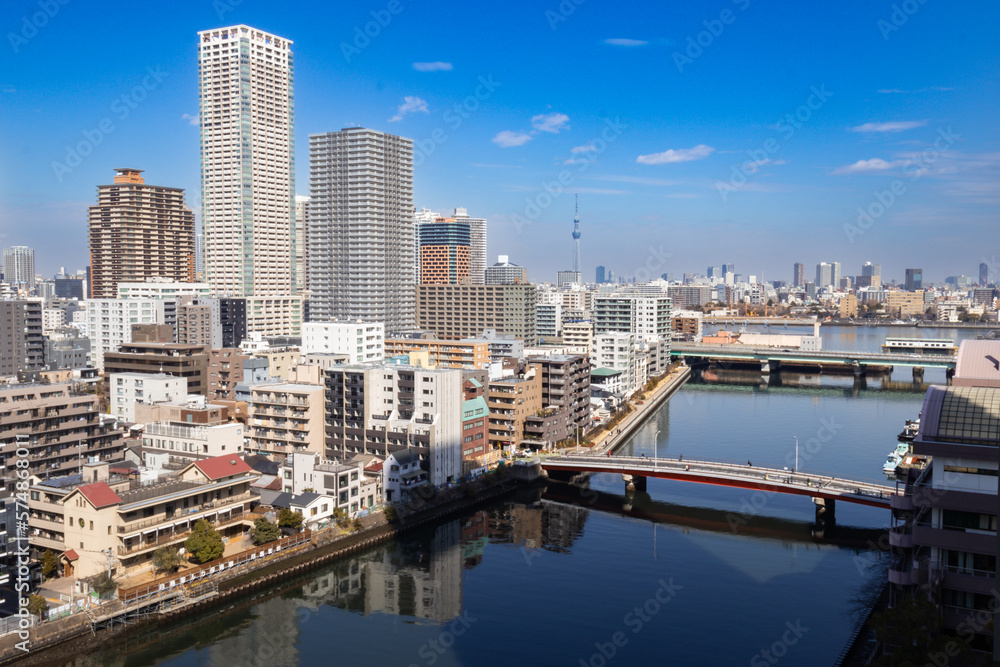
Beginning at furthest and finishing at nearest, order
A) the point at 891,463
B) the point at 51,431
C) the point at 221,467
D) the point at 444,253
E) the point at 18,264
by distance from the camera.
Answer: the point at 18,264 < the point at 444,253 < the point at 891,463 < the point at 51,431 < the point at 221,467

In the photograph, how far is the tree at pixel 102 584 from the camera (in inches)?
491

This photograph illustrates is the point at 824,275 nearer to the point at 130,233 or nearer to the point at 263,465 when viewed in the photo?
the point at 130,233

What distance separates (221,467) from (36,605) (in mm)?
4284

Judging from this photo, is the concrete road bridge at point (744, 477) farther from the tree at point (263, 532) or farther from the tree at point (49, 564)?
the tree at point (49, 564)

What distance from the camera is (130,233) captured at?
4928 centimetres

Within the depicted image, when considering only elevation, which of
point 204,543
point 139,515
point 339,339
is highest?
point 339,339

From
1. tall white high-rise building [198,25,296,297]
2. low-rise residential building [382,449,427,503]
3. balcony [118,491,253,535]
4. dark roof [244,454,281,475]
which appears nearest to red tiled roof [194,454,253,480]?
balcony [118,491,253,535]

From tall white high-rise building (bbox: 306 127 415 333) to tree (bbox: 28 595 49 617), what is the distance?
1298 inches

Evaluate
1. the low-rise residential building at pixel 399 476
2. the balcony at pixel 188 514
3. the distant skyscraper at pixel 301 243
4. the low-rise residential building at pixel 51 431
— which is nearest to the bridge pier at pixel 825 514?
the low-rise residential building at pixel 399 476

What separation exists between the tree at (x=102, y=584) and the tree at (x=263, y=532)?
2.68 m

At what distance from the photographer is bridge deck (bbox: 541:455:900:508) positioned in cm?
1680

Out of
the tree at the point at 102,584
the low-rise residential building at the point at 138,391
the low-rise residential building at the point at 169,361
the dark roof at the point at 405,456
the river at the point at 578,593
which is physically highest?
the low-rise residential building at the point at 169,361

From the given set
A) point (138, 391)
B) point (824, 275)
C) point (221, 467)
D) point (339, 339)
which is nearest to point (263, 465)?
point (221, 467)

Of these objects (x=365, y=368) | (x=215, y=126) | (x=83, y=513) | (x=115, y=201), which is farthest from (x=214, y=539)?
(x=115, y=201)
